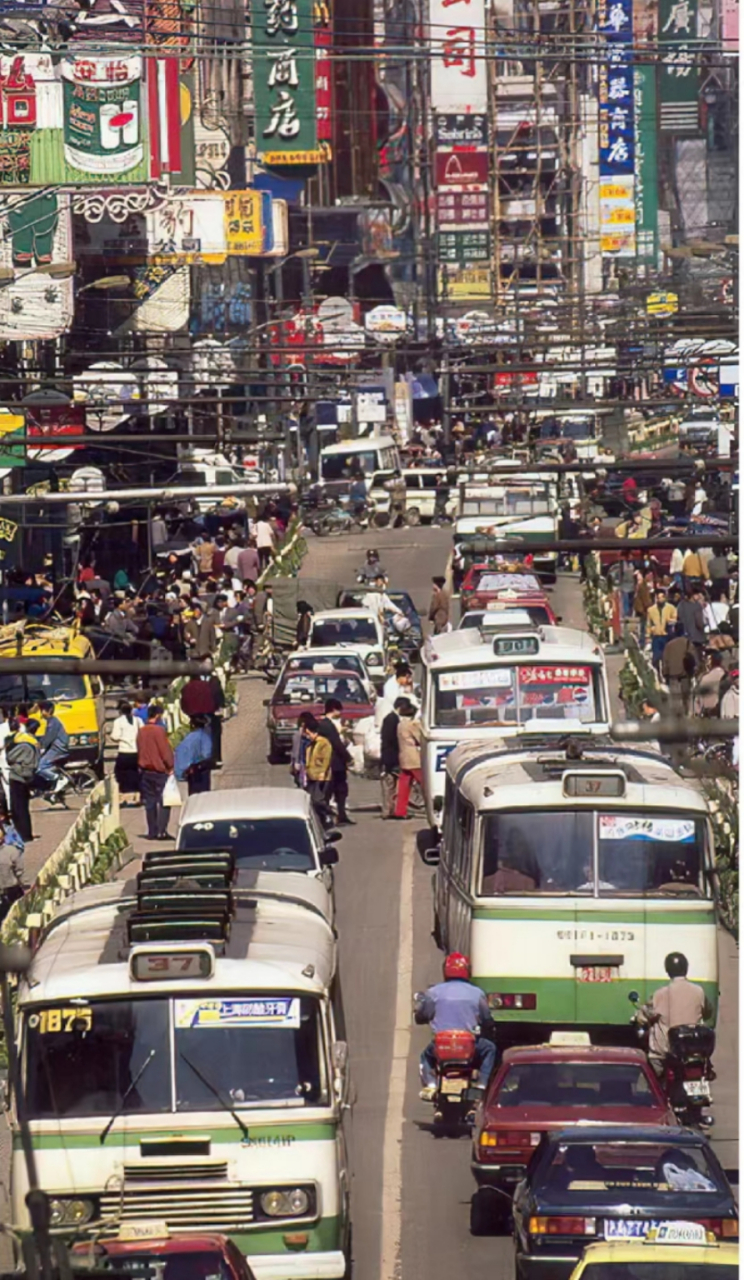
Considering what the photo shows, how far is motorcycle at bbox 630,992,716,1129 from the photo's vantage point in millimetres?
18156

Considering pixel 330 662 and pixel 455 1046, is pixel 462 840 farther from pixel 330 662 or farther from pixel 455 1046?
pixel 330 662

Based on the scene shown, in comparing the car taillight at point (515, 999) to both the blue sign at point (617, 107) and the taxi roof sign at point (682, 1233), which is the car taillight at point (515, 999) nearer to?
the taxi roof sign at point (682, 1233)

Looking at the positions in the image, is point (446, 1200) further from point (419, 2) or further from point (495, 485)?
point (419, 2)

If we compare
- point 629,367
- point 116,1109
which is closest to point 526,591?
point 629,367

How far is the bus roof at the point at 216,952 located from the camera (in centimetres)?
1407

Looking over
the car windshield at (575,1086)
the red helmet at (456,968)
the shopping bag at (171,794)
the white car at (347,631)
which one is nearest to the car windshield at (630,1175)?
the car windshield at (575,1086)

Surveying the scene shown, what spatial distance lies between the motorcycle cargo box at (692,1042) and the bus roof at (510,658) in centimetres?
995

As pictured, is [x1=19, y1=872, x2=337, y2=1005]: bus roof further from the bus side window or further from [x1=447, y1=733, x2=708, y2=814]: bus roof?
the bus side window

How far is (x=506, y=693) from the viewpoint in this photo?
2834cm

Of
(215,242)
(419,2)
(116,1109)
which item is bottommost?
(116,1109)

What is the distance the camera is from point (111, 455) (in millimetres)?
55344

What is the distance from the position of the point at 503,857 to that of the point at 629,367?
100 feet

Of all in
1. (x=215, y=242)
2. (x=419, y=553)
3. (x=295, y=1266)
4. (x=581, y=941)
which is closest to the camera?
(x=295, y=1266)

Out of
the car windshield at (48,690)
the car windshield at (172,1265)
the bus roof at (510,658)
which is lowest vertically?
the car windshield at (48,690)
